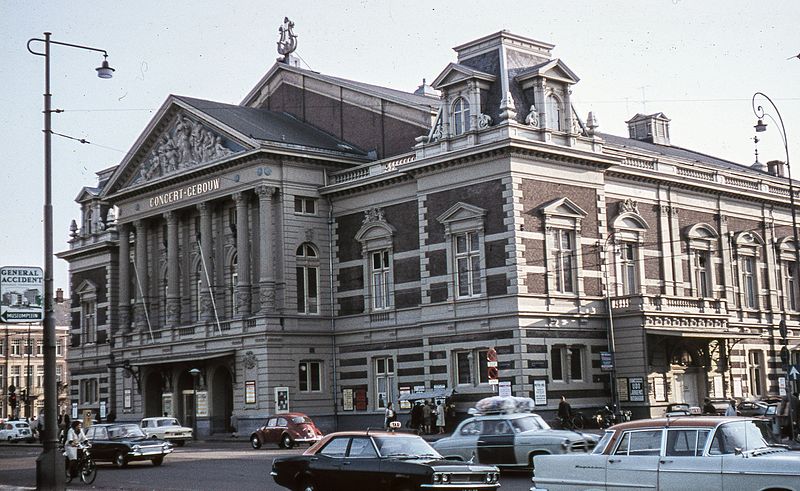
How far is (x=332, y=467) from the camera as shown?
77.7 ft

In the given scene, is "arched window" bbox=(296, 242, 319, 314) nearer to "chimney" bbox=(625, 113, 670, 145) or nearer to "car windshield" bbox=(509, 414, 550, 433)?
"chimney" bbox=(625, 113, 670, 145)

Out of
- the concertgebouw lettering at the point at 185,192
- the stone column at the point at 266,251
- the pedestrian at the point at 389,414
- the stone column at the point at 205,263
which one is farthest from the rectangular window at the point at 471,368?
the concertgebouw lettering at the point at 185,192

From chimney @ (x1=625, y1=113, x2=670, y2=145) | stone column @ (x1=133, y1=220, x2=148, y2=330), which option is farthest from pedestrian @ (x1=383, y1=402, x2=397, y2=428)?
chimney @ (x1=625, y1=113, x2=670, y2=145)

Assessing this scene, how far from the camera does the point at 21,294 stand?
26141mm

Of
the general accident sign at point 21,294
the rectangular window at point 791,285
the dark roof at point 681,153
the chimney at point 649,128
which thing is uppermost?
the chimney at point 649,128

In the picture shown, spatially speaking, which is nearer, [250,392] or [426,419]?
[426,419]

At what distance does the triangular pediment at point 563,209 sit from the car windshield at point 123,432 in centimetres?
2100

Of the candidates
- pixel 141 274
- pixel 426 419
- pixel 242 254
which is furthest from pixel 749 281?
pixel 141 274

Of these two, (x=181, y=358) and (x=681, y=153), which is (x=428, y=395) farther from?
(x=681, y=153)

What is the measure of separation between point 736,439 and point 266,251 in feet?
137

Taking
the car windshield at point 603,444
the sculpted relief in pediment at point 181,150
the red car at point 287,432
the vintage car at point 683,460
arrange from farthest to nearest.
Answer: the sculpted relief in pediment at point 181,150
the red car at point 287,432
the car windshield at point 603,444
the vintage car at point 683,460

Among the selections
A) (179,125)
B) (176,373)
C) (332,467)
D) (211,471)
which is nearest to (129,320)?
(176,373)

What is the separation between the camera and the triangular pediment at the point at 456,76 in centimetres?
5328

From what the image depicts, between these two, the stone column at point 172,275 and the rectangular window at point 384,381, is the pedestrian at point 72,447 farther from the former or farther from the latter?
the stone column at point 172,275
